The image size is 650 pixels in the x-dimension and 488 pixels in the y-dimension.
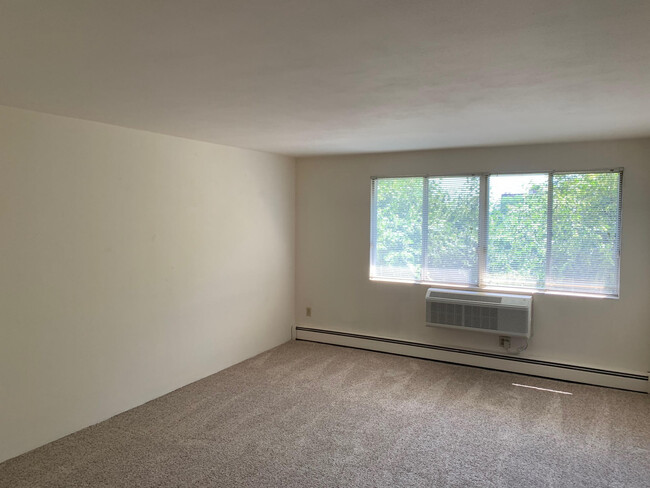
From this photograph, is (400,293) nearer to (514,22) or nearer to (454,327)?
(454,327)

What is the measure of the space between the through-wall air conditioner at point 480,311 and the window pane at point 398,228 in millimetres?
470

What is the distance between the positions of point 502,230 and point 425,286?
1008 millimetres

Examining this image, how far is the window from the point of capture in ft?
13.8

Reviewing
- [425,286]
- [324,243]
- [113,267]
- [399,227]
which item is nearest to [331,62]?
[113,267]

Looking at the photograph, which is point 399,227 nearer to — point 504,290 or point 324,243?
point 324,243

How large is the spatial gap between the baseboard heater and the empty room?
0.02m

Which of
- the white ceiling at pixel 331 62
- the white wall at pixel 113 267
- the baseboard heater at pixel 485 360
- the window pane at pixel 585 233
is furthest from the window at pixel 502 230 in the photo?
the white wall at pixel 113 267

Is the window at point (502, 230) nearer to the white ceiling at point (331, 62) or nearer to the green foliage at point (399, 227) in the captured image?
the green foliage at point (399, 227)

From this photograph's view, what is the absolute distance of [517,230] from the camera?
451 centimetres

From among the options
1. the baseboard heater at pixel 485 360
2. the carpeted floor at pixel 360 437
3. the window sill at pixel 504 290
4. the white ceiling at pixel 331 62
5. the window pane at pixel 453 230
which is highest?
the white ceiling at pixel 331 62

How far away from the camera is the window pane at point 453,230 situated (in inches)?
186

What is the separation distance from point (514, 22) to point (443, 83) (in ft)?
2.53

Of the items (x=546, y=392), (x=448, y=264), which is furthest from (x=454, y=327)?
(x=546, y=392)

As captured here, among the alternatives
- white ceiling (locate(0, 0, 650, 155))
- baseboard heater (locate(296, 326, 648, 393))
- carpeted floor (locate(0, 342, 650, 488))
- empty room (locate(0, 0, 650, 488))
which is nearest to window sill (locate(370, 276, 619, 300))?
empty room (locate(0, 0, 650, 488))
